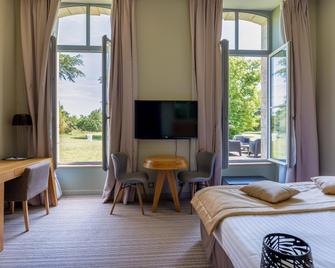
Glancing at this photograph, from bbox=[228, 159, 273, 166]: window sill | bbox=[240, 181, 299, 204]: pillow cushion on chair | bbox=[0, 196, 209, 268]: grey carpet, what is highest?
bbox=[240, 181, 299, 204]: pillow cushion on chair

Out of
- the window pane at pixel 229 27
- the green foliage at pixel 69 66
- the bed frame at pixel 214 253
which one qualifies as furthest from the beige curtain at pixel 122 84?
the bed frame at pixel 214 253

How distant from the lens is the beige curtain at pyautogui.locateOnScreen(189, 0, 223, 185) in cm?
381

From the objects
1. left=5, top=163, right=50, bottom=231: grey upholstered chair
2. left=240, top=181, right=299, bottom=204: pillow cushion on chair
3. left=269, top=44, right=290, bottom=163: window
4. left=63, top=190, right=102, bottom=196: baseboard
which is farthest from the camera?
left=63, top=190, right=102, bottom=196: baseboard

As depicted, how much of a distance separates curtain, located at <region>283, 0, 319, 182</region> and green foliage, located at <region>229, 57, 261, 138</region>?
722 millimetres

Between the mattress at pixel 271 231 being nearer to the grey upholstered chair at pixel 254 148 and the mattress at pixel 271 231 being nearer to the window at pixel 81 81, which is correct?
the grey upholstered chair at pixel 254 148

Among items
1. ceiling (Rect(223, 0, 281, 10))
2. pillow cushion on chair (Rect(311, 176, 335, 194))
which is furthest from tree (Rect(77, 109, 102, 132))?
pillow cushion on chair (Rect(311, 176, 335, 194))

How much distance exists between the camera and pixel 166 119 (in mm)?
3775

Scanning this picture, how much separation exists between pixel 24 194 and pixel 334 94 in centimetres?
436

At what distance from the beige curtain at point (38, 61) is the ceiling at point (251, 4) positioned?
2774 millimetres

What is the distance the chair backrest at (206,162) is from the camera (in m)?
3.58

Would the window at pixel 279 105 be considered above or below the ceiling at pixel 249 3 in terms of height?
below

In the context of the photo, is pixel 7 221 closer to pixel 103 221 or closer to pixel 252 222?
pixel 103 221

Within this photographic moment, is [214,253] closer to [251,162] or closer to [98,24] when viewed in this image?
[251,162]

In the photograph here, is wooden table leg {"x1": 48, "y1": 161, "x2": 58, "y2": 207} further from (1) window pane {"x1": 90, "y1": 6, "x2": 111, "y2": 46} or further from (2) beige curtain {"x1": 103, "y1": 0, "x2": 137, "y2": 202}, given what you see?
(1) window pane {"x1": 90, "y1": 6, "x2": 111, "y2": 46}
